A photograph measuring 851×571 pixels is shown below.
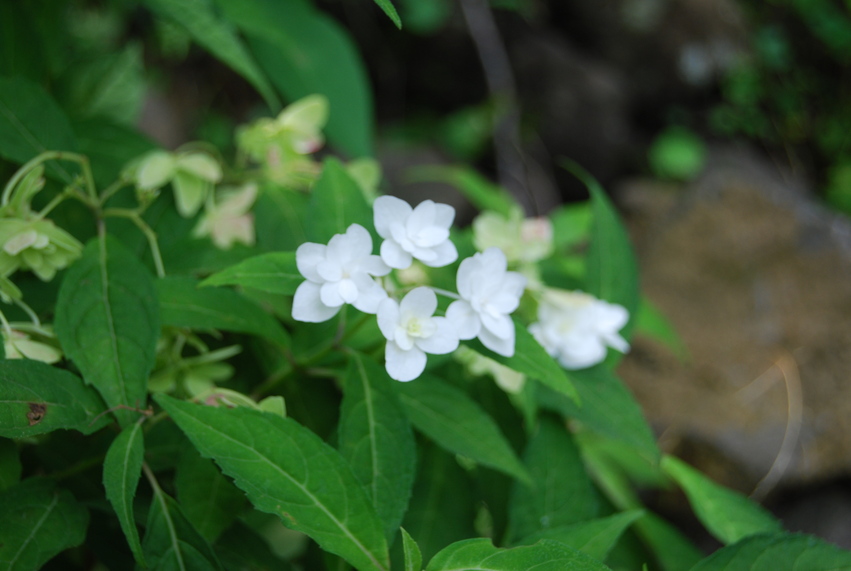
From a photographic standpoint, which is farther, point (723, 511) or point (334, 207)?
point (723, 511)

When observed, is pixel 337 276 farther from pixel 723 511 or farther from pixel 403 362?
pixel 723 511

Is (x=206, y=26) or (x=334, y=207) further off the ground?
(x=206, y=26)

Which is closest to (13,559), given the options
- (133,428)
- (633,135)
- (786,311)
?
(133,428)

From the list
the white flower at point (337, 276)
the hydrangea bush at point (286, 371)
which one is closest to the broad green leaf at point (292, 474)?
the hydrangea bush at point (286, 371)

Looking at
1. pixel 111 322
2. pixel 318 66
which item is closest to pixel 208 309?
pixel 111 322

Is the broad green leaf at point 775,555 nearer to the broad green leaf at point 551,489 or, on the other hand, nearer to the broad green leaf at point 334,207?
the broad green leaf at point 551,489

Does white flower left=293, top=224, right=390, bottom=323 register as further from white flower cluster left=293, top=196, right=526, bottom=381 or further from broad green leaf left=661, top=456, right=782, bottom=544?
broad green leaf left=661, top=456, right=782, bottom=544
